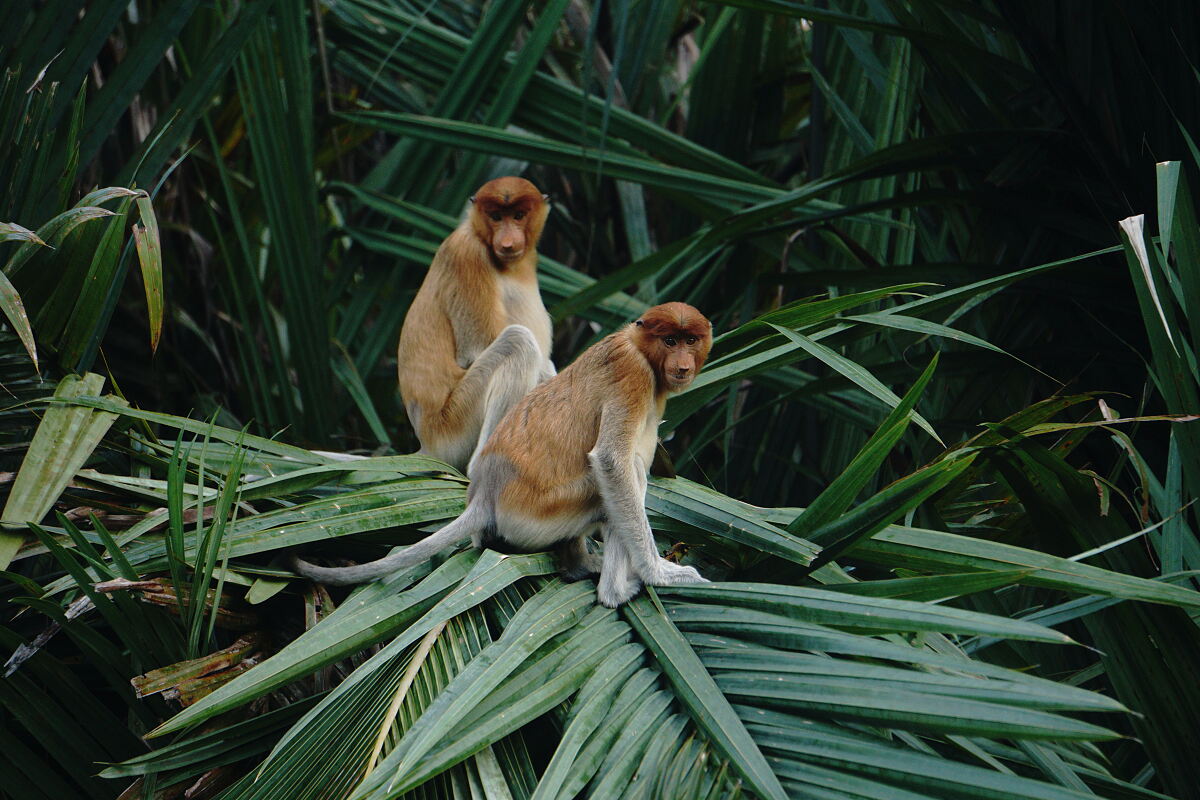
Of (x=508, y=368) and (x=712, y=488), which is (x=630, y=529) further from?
(x=508, y=368)

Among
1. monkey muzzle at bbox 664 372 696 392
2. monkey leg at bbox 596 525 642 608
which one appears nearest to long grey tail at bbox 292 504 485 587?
monkey leg at bbox 596 525 642 608

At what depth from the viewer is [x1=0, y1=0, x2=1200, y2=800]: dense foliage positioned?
5.65 feet

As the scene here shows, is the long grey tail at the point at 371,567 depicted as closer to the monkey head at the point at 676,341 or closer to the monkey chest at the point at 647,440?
the monkey chest at the point at 647,440

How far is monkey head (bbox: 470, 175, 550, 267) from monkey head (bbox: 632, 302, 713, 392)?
1.25 meters

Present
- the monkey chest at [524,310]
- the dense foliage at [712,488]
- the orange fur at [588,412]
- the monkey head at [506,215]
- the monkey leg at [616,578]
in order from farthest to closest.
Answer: the monkey chest at [524,310], the monkey head at [506,215], the orange fur at [588,412], the monkey leg at [616,578], the dense foliage at [712,488]

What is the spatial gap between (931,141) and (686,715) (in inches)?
76.9

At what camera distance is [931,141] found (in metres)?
3.04

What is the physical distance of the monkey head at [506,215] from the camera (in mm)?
3912

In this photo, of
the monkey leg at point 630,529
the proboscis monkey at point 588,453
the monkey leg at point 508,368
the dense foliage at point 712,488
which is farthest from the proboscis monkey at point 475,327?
the monkey leg at point 630,529

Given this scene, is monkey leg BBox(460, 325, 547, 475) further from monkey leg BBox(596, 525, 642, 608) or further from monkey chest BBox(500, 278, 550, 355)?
monkey leg BBox(596, 525, 642, 608)

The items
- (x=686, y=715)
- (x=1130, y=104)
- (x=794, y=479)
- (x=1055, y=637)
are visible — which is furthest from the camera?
(x=794, y=479)

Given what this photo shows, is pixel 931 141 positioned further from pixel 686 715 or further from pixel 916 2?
pixel 686 715

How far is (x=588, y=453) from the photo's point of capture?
9.00ft

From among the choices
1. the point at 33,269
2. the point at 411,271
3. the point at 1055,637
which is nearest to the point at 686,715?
the point at 1055,637
